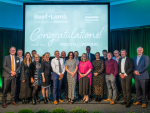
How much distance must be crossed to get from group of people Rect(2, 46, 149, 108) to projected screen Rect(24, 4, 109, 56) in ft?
5.00

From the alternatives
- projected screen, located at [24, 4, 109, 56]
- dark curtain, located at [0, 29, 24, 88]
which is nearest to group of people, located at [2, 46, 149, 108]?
projected screen, located at [24, 4, 109, 56]

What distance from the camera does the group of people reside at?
3713mm

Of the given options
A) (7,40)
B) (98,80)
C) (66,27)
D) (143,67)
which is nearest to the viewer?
(143,67)

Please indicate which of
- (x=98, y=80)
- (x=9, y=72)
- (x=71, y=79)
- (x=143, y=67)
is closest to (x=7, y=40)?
(x=9, y=72)

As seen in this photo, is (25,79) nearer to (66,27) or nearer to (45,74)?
(45,74)

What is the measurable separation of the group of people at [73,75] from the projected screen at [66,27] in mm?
1523

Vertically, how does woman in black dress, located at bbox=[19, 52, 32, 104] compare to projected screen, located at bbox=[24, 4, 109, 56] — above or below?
below

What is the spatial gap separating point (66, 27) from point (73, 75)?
2.40 meters

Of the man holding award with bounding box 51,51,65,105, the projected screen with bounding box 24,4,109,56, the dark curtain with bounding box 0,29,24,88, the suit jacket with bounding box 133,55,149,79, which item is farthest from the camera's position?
the dark curtain with bounding box 0,29,24,88

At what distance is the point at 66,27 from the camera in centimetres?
561

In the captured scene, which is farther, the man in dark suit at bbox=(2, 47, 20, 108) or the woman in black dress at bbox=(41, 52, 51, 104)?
the woman in black dress at bbox=(41, 52, 51, 104)

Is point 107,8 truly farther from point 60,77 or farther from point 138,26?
point 60,77

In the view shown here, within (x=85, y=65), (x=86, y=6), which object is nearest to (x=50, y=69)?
(x=85, y=65)

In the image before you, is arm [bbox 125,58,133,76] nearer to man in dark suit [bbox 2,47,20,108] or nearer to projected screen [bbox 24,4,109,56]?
projected screen [bbox 24,4,109,56]
